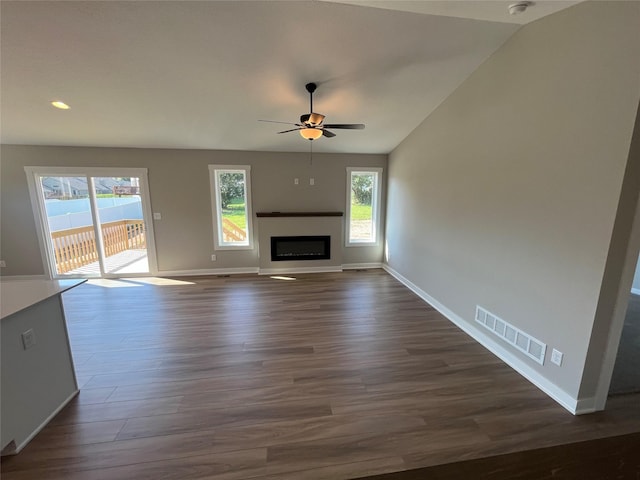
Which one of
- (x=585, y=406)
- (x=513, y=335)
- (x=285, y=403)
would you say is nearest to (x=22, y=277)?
(x=285, y=403)

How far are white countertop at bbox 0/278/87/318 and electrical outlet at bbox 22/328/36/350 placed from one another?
203 millimetres

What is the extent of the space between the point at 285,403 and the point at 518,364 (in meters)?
2.17

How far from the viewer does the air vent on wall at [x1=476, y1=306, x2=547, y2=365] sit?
7.61ft

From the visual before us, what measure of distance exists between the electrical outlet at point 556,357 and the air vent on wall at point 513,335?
0.07 m

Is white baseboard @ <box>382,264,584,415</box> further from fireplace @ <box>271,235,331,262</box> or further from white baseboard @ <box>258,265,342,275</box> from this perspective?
fireplace @ <box>271,235,331,262</box>

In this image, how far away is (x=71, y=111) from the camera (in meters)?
3.51

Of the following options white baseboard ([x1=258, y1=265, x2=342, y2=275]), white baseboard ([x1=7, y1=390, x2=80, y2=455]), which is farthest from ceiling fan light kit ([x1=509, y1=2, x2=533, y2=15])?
white baseboard ([x1=7, y1=390, x2=80, y2=455])

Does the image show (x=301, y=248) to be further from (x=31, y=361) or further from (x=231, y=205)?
(x=31, y=361)

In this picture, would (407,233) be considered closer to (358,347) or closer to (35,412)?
(358,347)

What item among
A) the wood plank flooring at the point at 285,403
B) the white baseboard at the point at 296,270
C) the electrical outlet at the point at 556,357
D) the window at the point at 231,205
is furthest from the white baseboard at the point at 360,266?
the electrical outlet at the point at 556,357

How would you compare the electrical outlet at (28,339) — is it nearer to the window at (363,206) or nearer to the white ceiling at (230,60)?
the white ceiling at (230,60)

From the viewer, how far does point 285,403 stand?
6.88 feet

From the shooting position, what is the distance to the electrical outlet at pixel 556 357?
2.13m

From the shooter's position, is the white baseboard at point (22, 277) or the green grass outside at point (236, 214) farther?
the green grass outside at point (236, 214)
